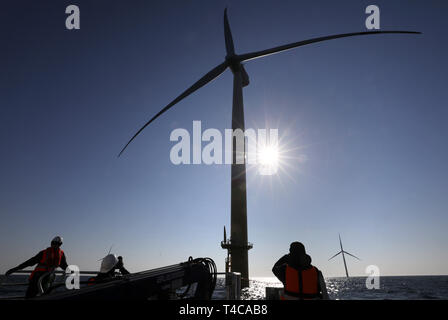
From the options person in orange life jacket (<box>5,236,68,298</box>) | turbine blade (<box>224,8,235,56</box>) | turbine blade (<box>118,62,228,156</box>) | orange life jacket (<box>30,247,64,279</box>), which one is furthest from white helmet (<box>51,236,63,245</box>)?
turbine blade (<box>224,8,235,56</box>)

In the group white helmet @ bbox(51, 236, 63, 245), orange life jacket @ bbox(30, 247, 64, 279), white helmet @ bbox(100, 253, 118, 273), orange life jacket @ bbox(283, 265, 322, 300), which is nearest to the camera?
orange life jacket @ bbox(283, 265, 322, 300)

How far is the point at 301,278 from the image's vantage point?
16.7 ft

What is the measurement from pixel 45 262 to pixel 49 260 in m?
0.12

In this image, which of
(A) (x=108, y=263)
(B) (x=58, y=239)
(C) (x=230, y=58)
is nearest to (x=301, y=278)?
(A) (x=108, y=263)

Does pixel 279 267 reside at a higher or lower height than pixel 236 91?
lower

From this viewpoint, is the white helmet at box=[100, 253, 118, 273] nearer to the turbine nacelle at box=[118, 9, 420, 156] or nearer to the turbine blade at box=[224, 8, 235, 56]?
the turbine nacelle at box=[118, 9, 420, 156]

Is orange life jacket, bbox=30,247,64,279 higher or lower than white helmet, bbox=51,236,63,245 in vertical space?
lower

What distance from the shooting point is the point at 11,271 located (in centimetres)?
755

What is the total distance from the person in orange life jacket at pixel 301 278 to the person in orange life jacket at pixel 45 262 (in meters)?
7.31

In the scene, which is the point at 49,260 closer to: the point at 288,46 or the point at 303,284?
the point at 303,284

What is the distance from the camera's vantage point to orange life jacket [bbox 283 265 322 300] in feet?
16.6
